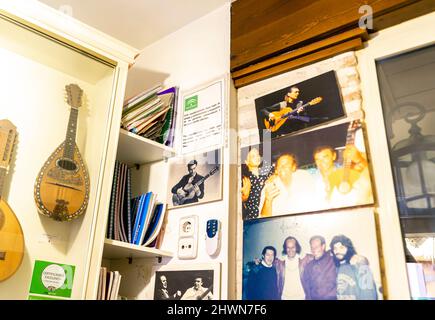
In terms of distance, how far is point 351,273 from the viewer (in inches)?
41.2

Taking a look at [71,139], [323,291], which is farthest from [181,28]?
[323,291]

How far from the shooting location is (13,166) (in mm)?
1252

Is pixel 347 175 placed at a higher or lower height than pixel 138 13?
lower

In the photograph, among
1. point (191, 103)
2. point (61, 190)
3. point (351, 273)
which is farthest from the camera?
point (191, 103)

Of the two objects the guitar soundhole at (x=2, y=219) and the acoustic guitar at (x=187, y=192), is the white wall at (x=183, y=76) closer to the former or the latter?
the acoustic guitar at (x=187, y=192)

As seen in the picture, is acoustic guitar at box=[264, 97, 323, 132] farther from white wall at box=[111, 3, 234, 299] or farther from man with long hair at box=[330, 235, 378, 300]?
man with long hair at box=[330, 235, 378, 300]

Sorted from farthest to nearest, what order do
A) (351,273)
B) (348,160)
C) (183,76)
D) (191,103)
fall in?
1. (183,76)
2. (191,103)
3. (348,160)
4. (351,273)

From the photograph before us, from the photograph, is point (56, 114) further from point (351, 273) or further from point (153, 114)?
point (351, 273)

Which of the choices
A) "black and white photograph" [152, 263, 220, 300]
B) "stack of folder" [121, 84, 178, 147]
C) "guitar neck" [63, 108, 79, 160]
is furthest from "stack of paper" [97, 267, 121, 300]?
"stack of folder" [121, 84, 178, 147]

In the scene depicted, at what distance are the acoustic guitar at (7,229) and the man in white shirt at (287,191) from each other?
819 mm

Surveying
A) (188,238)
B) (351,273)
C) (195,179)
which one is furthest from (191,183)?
(351,273)

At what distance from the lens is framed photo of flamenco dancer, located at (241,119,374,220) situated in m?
1.13

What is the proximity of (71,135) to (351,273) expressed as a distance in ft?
3.51

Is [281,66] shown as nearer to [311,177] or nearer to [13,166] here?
[311,177]
